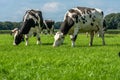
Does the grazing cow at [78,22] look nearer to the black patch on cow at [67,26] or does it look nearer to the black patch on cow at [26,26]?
the black patch on cow at [67,26]

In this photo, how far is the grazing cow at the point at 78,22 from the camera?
26.8 m

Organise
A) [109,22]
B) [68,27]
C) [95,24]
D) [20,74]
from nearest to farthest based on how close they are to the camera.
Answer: [20,74]
[68,27]
[95,24]
[109,22]

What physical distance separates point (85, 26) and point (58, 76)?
18.1 meters

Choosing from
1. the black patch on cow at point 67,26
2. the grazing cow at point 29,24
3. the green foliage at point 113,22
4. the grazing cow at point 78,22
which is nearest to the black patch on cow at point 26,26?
the grazing cow at point 29,24

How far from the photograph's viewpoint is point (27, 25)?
30.7 metres

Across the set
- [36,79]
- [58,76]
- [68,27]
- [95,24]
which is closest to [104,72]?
[58,76]

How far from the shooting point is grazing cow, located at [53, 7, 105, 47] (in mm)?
26781

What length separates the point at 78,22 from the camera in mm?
27266

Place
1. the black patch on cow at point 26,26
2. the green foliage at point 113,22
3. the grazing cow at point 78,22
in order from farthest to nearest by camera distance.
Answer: the green foliage at point 113,22
the black patch on cow at point 26,26
the grazing cow at point 78,22

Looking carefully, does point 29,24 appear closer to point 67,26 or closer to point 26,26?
point 26,26

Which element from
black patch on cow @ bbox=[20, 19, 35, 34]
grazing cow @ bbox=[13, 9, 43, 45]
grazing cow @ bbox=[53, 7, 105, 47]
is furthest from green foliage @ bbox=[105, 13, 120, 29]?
grazing cow @ bbox=[53, 7, 105, 47]

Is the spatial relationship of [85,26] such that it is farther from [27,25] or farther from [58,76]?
[58,76]

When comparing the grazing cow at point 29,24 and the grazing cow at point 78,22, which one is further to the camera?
the grazing cow at point 29,24

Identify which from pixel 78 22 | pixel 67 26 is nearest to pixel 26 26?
pixel 67 26
